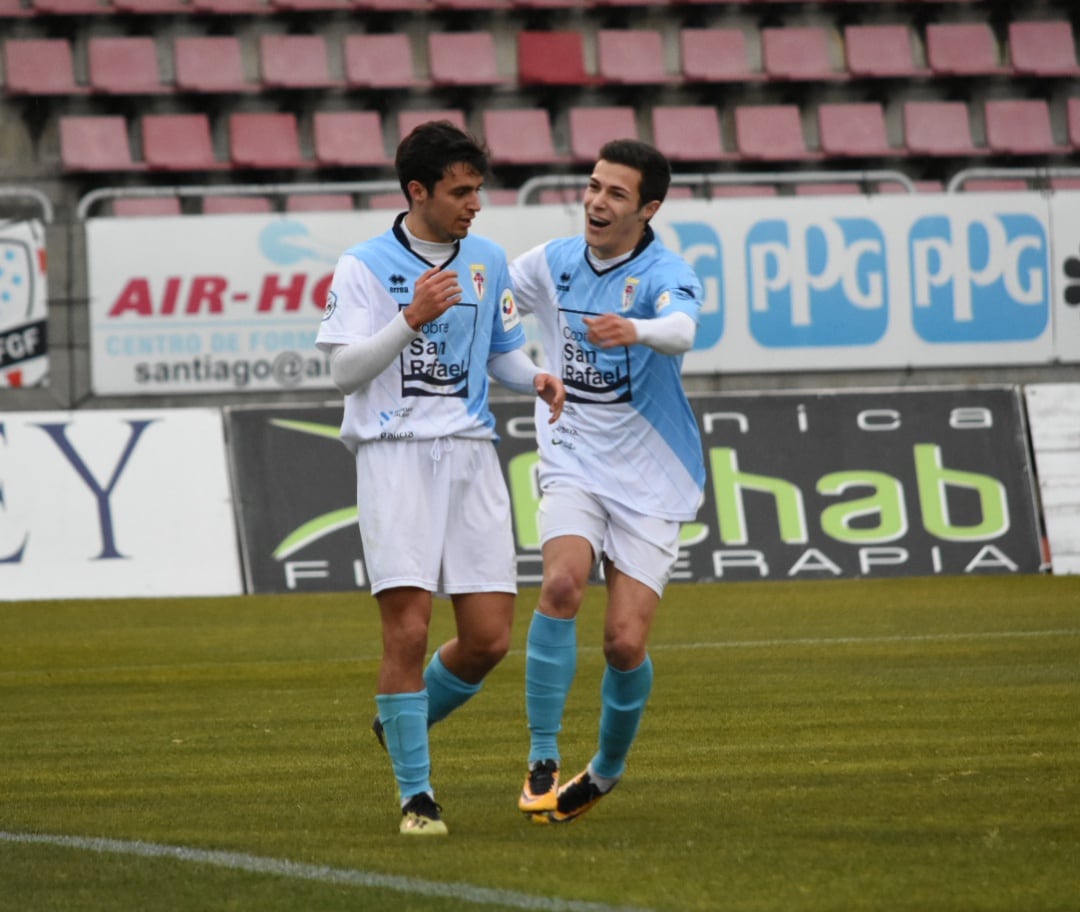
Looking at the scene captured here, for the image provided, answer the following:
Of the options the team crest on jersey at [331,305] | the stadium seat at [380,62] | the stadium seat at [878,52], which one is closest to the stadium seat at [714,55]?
the stadium seat at [878,52]

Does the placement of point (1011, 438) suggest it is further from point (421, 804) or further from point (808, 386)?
point (421, 804)

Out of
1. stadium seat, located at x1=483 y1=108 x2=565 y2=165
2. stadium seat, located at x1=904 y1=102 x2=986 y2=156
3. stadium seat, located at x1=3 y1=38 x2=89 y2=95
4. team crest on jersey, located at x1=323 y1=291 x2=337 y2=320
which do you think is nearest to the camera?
team crest on jersey, located at x1=323 y1=291 x2=337 y2=320

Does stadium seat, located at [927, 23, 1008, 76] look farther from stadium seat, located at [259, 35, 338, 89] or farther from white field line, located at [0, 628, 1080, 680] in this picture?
white field line, located at [0, 628, 1080, 680]

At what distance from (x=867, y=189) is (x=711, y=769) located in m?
13.0

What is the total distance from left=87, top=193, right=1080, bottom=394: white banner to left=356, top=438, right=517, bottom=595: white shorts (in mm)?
11745

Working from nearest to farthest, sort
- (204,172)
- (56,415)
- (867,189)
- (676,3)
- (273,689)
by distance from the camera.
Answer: (273,689) < (56,415) < (867,189) < (204,172) < (676,3)

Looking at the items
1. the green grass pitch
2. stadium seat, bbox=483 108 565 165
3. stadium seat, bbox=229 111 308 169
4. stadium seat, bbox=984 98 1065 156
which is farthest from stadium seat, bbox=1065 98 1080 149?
the green grass pitch

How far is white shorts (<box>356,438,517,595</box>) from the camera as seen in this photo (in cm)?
594

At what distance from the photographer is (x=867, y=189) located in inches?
771

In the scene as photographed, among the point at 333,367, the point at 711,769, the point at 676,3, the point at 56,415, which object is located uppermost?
the point at 676,3

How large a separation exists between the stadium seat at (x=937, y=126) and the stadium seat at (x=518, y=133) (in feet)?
12.9

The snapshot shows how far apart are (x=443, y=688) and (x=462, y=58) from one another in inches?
677

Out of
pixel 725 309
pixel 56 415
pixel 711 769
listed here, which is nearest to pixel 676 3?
pixel 725 309

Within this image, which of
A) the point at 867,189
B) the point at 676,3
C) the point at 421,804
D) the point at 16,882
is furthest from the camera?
the point at 676,3
